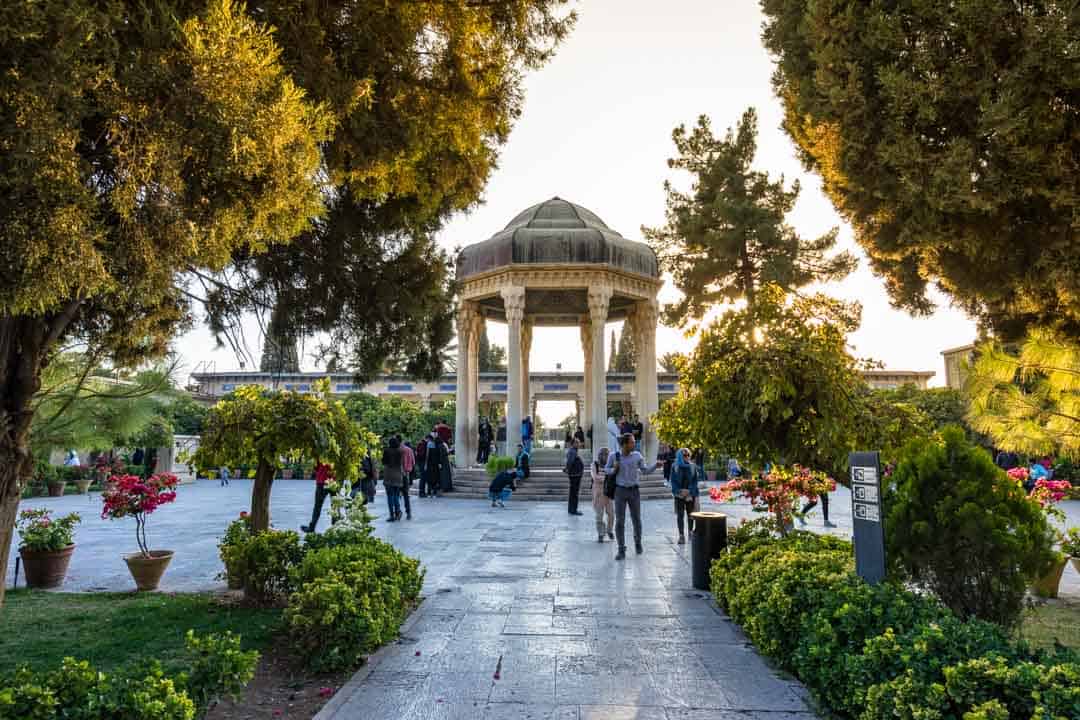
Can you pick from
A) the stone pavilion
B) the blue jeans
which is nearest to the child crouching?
the stone pavilion

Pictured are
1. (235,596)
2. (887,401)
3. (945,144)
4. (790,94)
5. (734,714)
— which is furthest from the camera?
(790,94)

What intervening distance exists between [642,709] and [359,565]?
2597 mm

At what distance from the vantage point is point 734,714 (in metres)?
3.75

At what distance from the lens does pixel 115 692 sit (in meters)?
2.86

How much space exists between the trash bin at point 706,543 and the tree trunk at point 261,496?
475 cm

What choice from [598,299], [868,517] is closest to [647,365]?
[598,299]

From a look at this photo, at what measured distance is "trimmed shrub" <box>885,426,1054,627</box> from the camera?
4152mm

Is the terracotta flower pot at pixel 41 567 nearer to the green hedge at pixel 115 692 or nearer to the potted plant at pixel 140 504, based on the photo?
the potted plant at pixel 140 504

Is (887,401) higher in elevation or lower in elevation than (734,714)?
higher

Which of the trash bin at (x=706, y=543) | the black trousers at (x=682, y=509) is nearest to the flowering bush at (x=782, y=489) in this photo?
the trash bin at (x=706, y=543)

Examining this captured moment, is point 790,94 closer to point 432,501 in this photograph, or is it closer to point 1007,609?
point 1007,609

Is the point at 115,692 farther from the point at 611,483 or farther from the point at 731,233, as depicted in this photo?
the point at 731,233

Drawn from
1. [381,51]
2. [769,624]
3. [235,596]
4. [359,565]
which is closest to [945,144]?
[769,624]

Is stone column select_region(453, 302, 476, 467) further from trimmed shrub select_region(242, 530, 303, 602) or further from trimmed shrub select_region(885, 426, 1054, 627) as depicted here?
trimmed shrub select_region(885, 426, 1054, 627)
